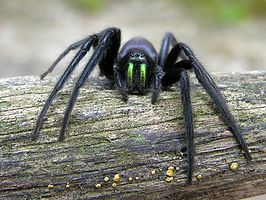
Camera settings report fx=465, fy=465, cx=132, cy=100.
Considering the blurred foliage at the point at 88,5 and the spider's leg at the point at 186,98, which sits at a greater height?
the blurred foliage at the point at 88,5

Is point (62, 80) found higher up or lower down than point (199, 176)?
higher up

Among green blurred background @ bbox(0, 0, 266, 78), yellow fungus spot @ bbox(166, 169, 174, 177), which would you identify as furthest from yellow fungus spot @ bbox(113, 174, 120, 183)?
green blurred background @ bbox(0, 0, 266, 78)

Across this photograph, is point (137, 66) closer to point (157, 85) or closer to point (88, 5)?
point (157, 85)

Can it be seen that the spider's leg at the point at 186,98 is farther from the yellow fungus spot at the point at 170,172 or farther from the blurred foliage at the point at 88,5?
the blurred foliage at the point at 88,5

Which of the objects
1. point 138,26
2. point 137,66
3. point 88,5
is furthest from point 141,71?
point 88,5

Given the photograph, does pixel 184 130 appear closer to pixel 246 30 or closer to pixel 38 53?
pixel 38 53

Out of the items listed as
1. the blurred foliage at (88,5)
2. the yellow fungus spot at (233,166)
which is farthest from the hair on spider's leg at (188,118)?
the blurred foliage at (88,5)

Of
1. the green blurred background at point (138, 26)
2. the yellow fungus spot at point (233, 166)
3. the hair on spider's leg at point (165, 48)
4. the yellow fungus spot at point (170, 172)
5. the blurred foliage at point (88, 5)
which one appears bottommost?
the yellow fungus spot at point (170, 172)

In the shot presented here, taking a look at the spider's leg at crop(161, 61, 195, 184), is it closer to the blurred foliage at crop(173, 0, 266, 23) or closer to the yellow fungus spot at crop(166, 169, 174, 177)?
the yellow fungus spot at crop(166, 169, 174, 177)
